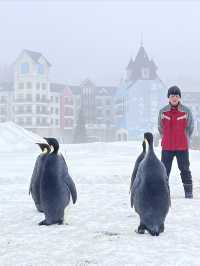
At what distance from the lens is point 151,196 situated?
5781 millimetres

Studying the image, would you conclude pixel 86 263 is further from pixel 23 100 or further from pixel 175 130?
pixel 23 100

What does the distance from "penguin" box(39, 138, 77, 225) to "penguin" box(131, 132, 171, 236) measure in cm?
103

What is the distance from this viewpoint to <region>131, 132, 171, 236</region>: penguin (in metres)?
5.74

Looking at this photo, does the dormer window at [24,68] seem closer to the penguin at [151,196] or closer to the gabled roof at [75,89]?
the gabled roof at [75,89]

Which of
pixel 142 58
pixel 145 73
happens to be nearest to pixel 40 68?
pixel 145 73

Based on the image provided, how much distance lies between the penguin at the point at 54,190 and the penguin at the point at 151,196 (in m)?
1.03

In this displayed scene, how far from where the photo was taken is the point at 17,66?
2083 inches

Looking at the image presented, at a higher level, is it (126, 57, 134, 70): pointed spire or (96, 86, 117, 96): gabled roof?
(126, 57, 134, 70): pointed spire

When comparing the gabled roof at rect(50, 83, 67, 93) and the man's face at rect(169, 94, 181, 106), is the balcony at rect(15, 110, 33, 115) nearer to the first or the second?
the gabled roof at rect(50, 83, 67, 93)

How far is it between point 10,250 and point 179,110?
447cm

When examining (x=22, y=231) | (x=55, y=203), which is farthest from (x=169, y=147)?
(x=22, y=231)

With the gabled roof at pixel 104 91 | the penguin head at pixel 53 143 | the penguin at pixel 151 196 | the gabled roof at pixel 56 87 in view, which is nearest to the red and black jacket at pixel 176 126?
the penguin at pixel 151 196

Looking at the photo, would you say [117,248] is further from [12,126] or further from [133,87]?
[133,87]

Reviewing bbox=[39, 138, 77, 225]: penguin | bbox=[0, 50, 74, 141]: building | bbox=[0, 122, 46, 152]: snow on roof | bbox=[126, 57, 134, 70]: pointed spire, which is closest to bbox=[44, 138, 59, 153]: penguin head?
bbox=[39, 138, 77, 225]: penguin
